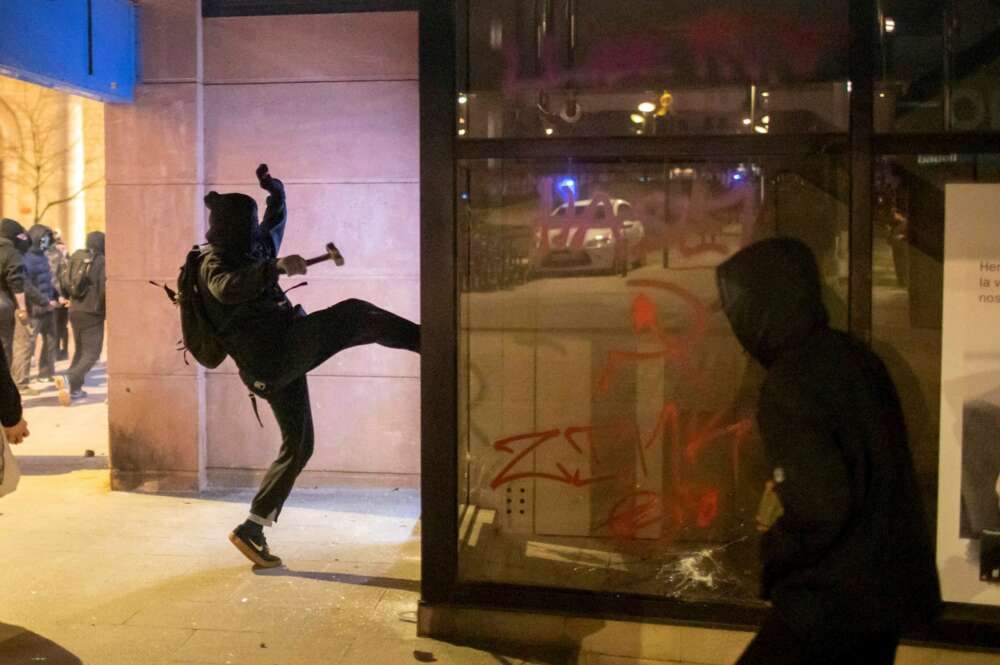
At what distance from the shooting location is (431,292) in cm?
473

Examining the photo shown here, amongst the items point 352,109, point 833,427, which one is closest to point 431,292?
point 833,427

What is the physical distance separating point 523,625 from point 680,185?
2113mm

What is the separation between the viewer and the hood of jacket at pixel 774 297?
290cm

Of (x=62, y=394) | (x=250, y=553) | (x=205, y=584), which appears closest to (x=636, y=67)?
(x=250, y=553)

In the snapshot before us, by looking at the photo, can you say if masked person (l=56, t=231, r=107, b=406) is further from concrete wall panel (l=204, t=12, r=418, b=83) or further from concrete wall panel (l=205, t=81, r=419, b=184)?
concrete wall panel (l=204, t=12, r=418, b=83)

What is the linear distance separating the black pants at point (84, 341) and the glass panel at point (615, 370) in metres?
7.87

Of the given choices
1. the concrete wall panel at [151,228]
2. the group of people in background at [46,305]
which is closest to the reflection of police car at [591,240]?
the concrete wall panel at [151,228]

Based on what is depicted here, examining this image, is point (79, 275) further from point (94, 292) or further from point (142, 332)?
point (142, 332)

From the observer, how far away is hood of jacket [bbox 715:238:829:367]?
2900 mm

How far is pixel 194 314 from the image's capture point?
5379 millimetres

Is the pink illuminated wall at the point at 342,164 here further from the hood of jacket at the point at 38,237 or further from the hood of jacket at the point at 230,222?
the hood of jacket at the point at 38,237

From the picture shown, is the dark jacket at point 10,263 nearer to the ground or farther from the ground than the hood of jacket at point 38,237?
nearer to the ground


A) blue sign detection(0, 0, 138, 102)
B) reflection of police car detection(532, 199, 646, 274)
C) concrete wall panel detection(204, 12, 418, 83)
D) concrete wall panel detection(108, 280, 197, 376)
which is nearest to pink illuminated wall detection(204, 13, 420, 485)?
concrete wall panel detection(204, 12, 418, 83)

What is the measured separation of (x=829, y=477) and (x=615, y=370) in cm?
235
